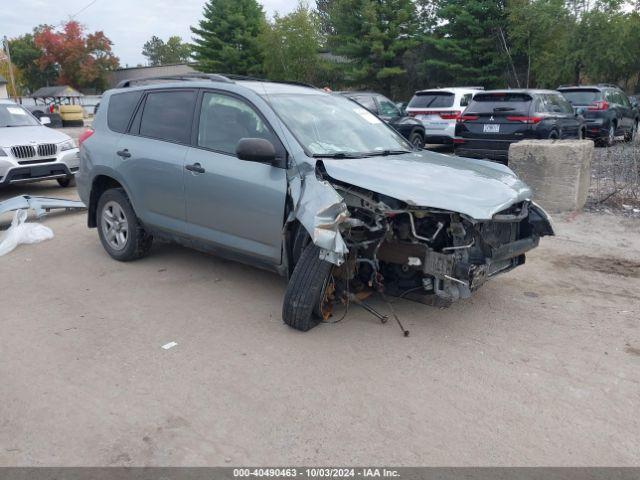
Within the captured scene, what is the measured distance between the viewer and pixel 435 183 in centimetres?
409

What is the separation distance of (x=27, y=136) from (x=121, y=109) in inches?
192

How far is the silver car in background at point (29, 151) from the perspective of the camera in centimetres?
921

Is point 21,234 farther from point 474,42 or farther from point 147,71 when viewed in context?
point 147,71

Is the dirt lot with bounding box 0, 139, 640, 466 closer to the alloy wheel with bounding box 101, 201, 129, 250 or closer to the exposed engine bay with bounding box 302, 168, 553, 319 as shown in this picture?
the exposed engine bay with bounding box 302, 168, 553, 319

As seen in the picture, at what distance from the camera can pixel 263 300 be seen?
4.88 m

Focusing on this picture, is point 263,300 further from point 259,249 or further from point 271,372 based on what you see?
point 271,372

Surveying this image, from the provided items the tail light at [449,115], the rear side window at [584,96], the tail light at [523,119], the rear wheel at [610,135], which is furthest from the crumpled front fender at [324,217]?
the rear wheel at [610,135]

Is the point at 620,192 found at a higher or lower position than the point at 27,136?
lower

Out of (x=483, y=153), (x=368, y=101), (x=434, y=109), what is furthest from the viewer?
(x=434, y=109)

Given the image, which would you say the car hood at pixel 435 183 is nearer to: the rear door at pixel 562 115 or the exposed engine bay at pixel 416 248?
the exposed engine bay at pixel 416 248

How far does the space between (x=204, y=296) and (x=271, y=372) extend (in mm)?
1562

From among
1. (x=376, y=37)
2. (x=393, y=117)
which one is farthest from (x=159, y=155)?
(x=376, y=37)

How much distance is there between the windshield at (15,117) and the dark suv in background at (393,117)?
22.9 ft

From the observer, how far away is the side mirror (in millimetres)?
4246
